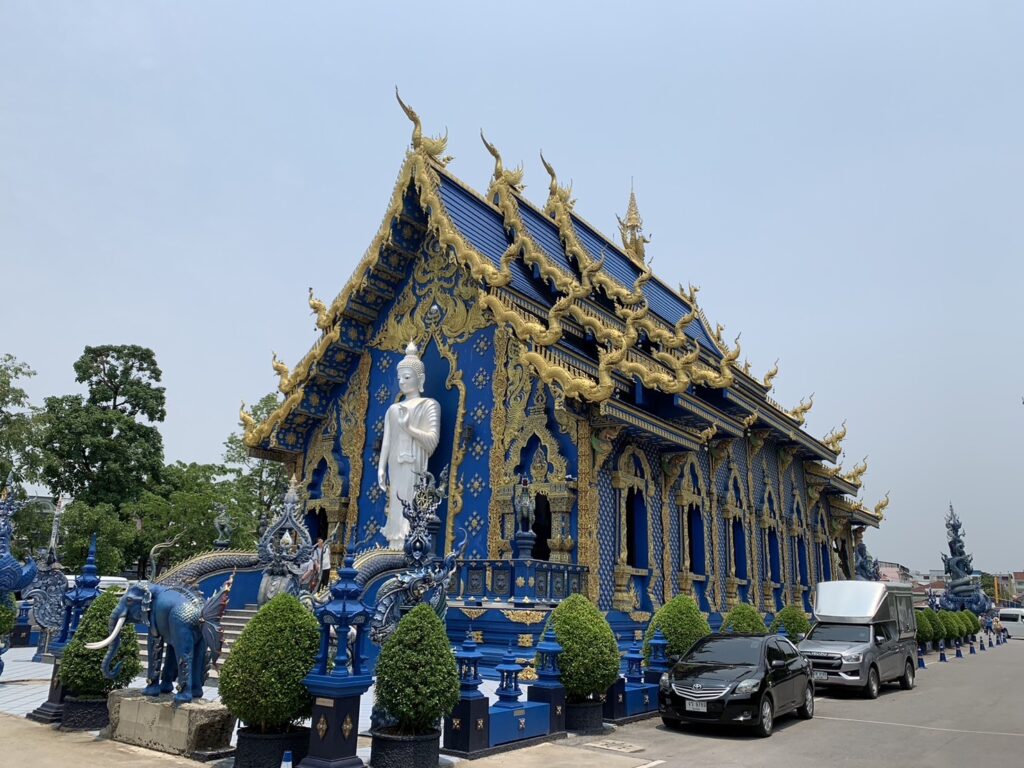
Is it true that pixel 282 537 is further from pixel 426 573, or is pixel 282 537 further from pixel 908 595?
pixel 908 595

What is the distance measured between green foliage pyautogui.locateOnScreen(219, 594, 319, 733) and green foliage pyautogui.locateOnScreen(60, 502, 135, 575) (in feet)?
76.5

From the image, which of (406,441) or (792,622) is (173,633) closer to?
(406,441)

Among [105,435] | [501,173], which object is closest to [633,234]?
[501,173]

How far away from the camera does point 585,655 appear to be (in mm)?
9188

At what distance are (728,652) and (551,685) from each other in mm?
2915

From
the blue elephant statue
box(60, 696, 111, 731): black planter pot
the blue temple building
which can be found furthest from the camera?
the blue temple building

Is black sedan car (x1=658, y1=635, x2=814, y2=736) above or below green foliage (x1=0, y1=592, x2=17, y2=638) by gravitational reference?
below

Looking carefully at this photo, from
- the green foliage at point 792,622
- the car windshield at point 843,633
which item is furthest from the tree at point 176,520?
the car windshield at point 843,633

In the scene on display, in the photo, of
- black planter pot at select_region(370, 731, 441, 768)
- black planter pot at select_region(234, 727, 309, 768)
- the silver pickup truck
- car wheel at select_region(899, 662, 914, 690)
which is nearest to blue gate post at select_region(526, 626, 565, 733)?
black planter pot at select_region(370, 731, 441, 768)

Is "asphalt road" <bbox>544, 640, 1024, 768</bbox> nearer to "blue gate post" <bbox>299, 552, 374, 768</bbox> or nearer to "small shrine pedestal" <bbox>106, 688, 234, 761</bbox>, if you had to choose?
"blue gate post" <bbox>299, 552, 374, 768</bbox>

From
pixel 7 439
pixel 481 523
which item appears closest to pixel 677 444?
pixel 481 523

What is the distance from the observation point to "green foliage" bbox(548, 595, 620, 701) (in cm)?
920

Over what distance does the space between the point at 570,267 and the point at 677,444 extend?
20.0 feet

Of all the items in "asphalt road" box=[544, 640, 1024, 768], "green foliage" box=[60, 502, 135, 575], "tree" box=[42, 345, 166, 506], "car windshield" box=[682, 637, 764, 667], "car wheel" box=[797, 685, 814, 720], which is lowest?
"asphalt road" box=[544, 640, 1024, 768]
